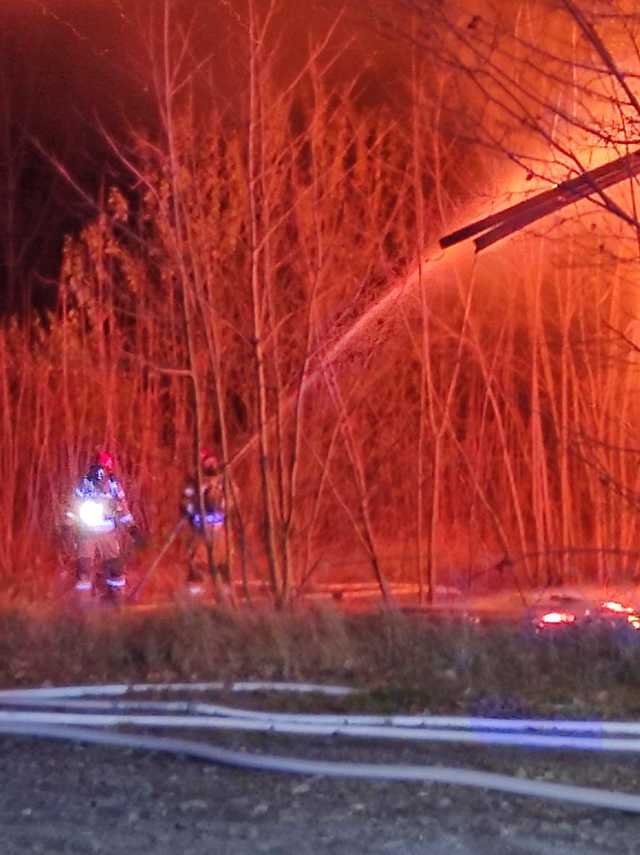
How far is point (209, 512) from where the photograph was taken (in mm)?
11141

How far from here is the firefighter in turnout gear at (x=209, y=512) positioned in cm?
1088

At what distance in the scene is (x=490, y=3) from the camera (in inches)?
305

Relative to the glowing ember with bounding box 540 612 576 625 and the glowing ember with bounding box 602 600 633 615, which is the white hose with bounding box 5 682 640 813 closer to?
the glowing ember with bounding box 540 612 576 625

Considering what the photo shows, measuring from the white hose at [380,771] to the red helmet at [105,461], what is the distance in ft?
19.3

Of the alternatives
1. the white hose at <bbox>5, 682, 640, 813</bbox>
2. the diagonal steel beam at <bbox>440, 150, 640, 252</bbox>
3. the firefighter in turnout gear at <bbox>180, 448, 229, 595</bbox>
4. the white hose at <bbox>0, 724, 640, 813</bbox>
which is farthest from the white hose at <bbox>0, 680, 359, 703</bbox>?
the firefighter in turnout gear at <bbox>180, 448, 229, 595</bbox>

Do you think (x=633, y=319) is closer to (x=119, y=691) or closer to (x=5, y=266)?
(x=119, y=691)

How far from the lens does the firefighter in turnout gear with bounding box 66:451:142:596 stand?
1220cm

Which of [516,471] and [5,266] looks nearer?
[516,471]

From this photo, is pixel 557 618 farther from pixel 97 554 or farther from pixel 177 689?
pixel 97 554

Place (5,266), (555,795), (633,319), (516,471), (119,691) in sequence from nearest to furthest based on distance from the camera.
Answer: (555,795)
(119,691)
(633,319)
(516,471)
(5,266)

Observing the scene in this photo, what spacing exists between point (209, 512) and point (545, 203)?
4.37 m

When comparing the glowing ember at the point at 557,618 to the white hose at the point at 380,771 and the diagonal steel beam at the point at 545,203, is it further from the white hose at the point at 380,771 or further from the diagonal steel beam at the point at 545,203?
the white hose at the point at 380,771

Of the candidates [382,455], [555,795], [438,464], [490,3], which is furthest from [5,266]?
[555,795]

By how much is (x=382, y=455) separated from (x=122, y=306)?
8.42ft
